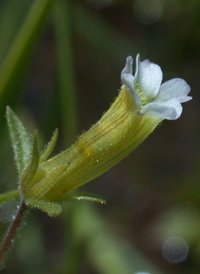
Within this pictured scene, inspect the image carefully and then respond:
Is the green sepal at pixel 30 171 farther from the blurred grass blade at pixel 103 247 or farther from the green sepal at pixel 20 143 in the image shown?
the blurred grass blade at pixel 103 247

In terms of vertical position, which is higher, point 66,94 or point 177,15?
point 177,15

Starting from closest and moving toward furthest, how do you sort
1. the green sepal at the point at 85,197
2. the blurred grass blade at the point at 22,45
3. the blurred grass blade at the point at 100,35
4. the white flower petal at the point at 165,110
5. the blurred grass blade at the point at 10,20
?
the white flower petal at the point at 165,110
the green sepal at the point at 85,197
the blurred grass blade at the point at 22,45
the blurred grass blade at the point at 10,20
the blurred grass blade at the point at 100,35

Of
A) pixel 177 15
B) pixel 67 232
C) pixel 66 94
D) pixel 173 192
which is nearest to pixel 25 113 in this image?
pixel 66 94

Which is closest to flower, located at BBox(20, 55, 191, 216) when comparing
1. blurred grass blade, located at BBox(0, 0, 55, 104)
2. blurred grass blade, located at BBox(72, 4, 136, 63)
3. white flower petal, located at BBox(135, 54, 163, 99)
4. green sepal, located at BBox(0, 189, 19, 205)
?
white flower petal, located at BBox(135, 54, 163, 99)

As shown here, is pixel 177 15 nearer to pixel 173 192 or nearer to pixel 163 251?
pixel 173 192

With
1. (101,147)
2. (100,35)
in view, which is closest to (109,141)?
(101,147)

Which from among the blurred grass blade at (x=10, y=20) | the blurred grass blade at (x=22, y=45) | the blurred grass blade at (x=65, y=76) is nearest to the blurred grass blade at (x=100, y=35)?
the blurred grass blade at (x=65, y=76)

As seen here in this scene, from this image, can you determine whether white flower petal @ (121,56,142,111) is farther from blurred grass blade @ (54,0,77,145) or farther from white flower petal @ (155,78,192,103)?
blurred grass blade @ (54,0,77,145)
